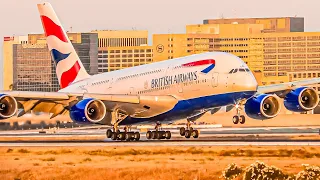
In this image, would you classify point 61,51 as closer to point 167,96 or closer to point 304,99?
point 167,96

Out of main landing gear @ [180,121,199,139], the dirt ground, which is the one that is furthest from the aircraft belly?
the dirt ground

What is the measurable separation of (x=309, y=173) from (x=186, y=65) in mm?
31176

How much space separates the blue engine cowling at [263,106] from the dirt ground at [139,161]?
12.1m

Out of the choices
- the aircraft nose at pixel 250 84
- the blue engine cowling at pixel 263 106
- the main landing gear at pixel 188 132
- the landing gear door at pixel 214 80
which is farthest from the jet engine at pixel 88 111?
the blue engine cowling at pixel 263 106

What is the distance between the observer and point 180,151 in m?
67.8

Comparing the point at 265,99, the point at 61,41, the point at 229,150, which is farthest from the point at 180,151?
the point at 61,41

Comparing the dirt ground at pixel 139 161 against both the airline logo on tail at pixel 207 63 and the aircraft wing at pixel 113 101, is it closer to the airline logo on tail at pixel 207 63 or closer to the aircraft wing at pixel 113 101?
the aircraft wing at pixel 113 101

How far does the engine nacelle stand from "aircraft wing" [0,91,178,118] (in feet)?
3.68

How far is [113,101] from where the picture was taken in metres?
83.1

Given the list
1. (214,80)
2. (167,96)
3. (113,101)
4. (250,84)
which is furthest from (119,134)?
(250,84)

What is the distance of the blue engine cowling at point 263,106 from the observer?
270ft

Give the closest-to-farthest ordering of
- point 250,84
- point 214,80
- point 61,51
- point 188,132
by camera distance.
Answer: point 250,84
point 214,80
point 188,132
point 61,51

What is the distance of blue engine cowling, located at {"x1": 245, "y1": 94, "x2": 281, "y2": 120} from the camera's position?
8225 centimetres

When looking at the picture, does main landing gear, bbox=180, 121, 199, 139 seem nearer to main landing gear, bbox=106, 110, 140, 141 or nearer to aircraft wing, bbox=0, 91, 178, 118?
aircraft wing, bbox=0, 91, 178, 118
